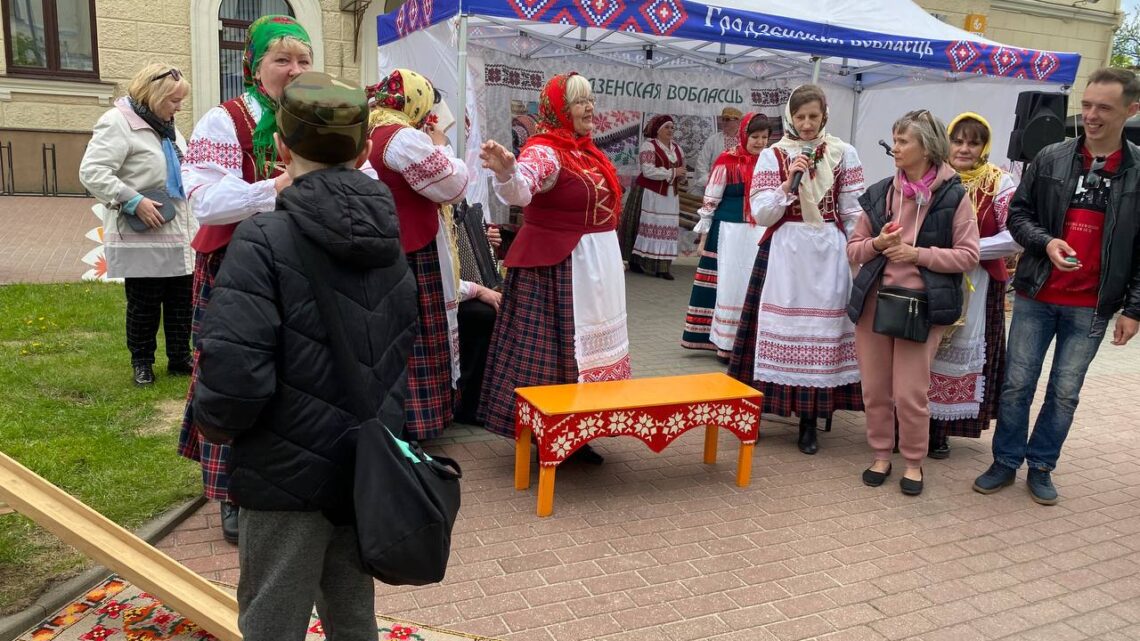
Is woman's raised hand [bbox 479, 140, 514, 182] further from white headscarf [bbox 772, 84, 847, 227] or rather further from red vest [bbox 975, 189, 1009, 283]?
red vest [bbox 975, 189, 1009, 283]

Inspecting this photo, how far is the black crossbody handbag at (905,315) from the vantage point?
3.93m

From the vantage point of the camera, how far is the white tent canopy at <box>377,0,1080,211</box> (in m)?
6.18

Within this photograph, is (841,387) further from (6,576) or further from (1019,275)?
(6,576)

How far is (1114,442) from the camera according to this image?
5125 mm

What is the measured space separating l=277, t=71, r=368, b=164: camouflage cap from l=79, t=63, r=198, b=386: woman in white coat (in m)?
3.24

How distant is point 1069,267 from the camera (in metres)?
3.70

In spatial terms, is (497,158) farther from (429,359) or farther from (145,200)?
(145,200)

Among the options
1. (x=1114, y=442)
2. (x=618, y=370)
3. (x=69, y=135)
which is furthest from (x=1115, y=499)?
(x=69, y=135)

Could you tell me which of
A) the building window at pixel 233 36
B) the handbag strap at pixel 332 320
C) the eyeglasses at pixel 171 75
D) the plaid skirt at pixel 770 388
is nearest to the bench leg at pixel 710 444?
the plaid skirt at pixel 770 388

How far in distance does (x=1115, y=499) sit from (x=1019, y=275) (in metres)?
1.26

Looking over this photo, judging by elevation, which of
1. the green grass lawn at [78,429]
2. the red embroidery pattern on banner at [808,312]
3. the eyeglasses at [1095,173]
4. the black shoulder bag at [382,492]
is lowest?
the green grass lawn at [78,429]

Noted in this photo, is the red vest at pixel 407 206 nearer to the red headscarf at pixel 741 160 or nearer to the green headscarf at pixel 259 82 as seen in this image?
the green headscarf at pixel 259 82

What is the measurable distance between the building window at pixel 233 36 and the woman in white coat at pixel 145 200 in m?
9.16

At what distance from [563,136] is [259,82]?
1414 mm
